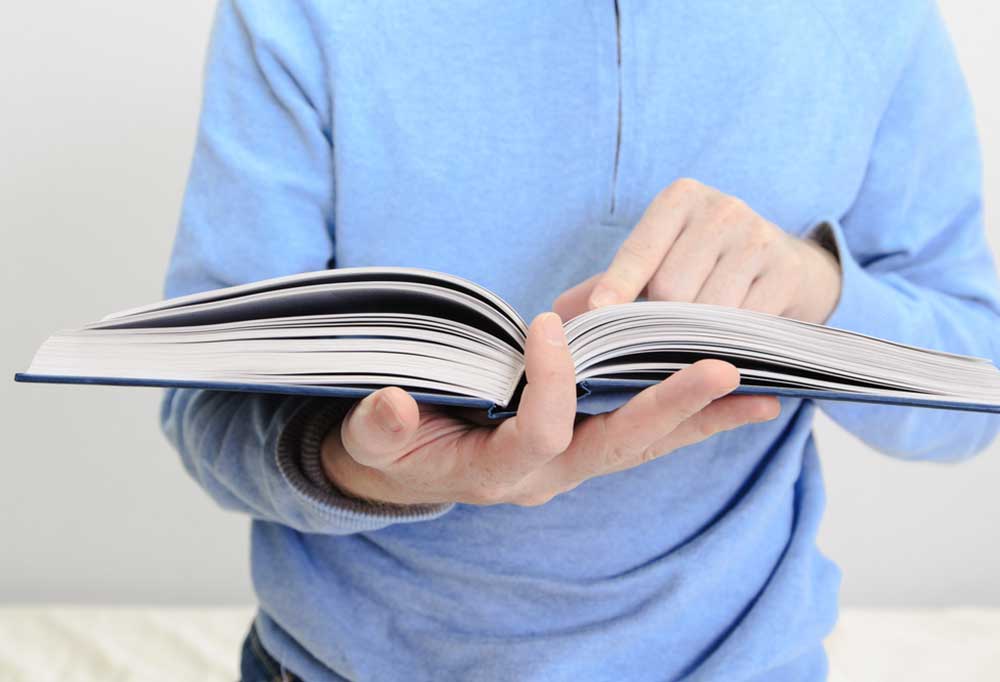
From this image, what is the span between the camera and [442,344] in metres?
0.56

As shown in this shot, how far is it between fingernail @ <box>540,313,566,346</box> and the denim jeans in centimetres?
53

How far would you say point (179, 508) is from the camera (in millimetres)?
1780

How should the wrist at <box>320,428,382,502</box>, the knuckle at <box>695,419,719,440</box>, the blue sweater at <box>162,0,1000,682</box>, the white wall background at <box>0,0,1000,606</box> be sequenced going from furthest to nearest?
the white wall background at <box>0,0,1000,606</box> → the blue sweater at <box>162,0,1000,682</box> → the wrist at <box>320,428,382,502</box> → the knuckle at <box>695,419,719,440</box>

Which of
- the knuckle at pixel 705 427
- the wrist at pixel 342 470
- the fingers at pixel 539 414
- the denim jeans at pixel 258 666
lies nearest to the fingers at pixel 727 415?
the knuckle at pixel 705 427

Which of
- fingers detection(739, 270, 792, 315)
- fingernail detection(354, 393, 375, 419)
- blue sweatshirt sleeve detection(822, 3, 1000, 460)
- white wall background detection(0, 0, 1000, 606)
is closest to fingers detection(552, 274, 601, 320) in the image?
fingers detection(739, 270, 792, 315)

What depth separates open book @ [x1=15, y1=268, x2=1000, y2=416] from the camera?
54 cm

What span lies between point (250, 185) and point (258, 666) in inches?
17.2

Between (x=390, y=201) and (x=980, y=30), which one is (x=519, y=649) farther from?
(x=980, y=30)

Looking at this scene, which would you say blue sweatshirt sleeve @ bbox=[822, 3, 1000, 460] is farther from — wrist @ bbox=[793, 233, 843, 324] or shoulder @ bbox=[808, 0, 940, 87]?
wrist @ bbox=[793, 233, 843, 324]

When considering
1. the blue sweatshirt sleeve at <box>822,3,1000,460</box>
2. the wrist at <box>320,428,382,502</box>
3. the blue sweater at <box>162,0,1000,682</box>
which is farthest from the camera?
the blue sweatshirt sleeve at <box>822,3,1000,460</box>

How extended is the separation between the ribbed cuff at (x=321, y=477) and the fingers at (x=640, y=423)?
0.46ft

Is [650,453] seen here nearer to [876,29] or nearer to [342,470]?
[342,470]

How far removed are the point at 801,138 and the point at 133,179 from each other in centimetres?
110

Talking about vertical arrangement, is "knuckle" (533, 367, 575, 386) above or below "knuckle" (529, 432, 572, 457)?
above
